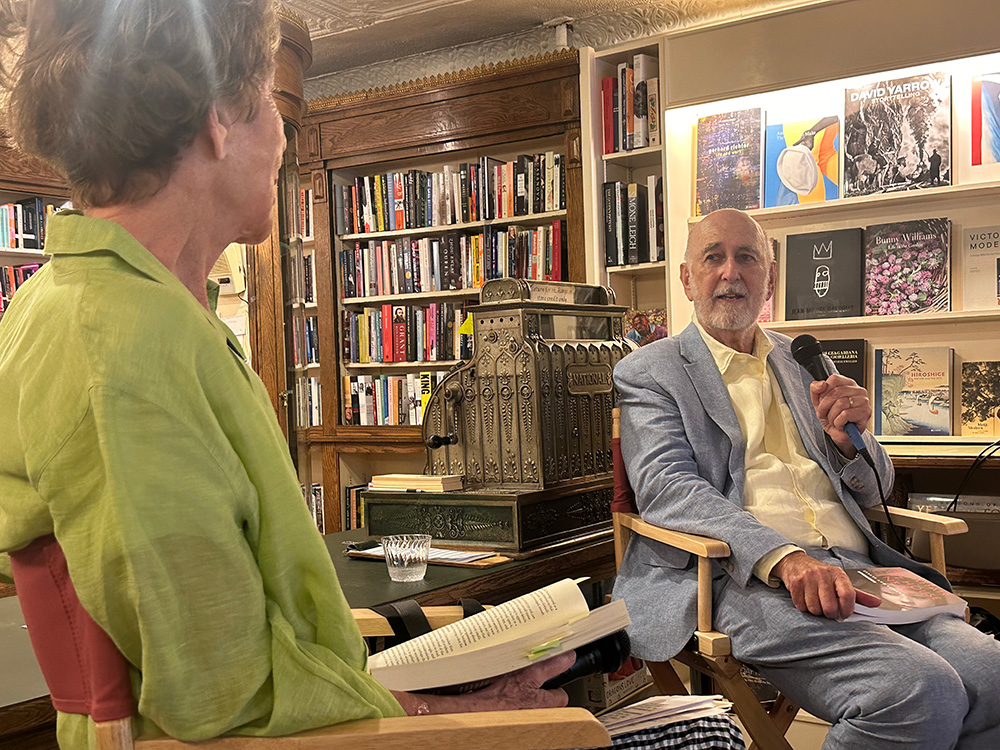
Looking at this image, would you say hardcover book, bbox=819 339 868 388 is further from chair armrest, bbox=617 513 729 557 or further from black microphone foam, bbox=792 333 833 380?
chair armrest, bbox=617 513 729 557

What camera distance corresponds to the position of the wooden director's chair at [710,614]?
6.49 ft

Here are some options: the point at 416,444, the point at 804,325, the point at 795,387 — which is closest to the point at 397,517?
the point at 795,387

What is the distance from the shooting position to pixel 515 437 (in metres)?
2.45

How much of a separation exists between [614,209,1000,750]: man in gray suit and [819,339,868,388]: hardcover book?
138 cm

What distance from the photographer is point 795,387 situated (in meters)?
2.43

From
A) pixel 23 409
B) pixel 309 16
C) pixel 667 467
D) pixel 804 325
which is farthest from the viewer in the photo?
pixel 309 16

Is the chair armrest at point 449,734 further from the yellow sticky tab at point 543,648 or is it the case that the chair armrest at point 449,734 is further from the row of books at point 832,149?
the row of books at point 832,149

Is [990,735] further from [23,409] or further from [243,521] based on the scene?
[23,409]

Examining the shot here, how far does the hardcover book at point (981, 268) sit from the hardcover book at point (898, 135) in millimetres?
246

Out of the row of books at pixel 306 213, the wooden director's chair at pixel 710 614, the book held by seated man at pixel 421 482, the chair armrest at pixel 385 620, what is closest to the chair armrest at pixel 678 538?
the wooden director's chair at pixel 710 614

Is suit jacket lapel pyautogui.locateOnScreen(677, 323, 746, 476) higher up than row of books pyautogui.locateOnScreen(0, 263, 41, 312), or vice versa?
row of books pyautogui.locateOnScreen(0, 263, 41, 312)

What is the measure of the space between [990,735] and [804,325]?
7.18ft

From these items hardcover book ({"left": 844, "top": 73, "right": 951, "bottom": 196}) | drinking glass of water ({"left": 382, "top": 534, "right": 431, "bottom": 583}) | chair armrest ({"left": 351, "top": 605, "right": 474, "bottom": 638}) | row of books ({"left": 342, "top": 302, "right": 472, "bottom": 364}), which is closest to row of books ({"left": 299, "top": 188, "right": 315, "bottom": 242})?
row of books ({"left": 342, "top": 302, "right": 472, "bottom": 364})

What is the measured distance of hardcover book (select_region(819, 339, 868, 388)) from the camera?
148 inches
